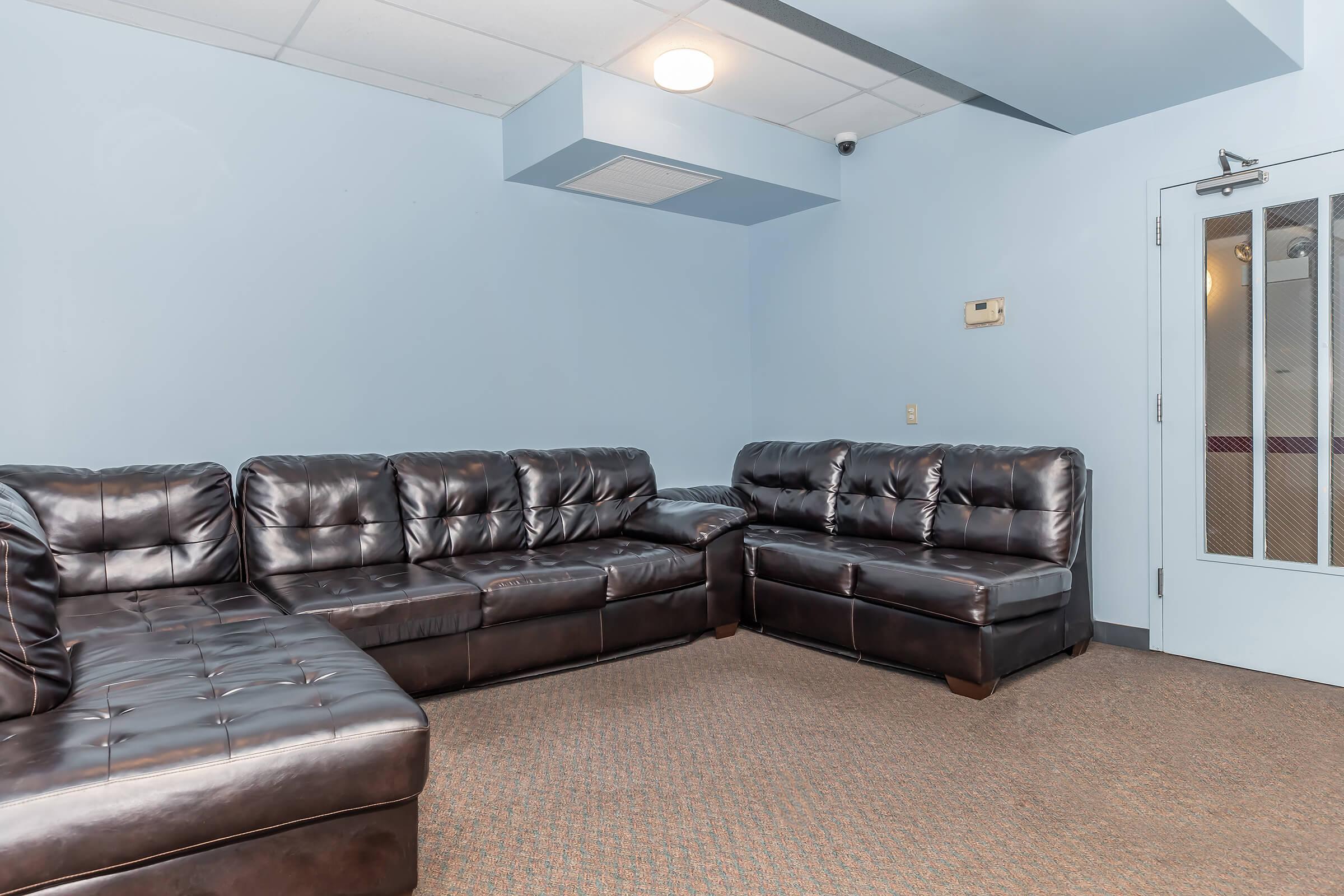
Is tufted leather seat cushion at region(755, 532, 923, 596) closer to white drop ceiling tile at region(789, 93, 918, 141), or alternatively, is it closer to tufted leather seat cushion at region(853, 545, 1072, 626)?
tufted leather seat cushion at region(853, 545, 1072, 626)

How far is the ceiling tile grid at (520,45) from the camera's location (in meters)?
3.39

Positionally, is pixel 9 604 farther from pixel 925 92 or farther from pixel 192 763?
pixel 925 92

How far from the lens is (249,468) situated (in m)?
3.48

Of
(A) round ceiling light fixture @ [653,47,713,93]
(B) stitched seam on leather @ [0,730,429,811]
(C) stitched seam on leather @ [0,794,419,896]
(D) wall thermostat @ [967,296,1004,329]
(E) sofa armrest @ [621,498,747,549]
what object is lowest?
(C) stitched seam on leather @ [0,794,419,896]

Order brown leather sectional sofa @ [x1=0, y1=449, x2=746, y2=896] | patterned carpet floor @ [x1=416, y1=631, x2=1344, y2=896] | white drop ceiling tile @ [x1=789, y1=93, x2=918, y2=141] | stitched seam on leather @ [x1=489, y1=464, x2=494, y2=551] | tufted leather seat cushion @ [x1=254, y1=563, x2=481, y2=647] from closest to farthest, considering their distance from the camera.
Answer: brown leather sectional sofa @ [x1=0, y1=449, x2=746, y2=896] < patterned carpet floor @ [x1=416, y1=631, x2=1344, y2=896] < tufted leather seat cushion @ [x1=254, y1=563, x2=481, y2=647] < stitched seam on leather @ [x1=489, y1=464, x2=494, y2=551] < white drop ceiling tile @ [x1=789, y1=93, x2=918, y2=141]

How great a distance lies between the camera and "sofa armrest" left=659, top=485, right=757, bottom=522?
4887mm

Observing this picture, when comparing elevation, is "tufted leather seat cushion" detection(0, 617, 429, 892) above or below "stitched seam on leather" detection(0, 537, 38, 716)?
below

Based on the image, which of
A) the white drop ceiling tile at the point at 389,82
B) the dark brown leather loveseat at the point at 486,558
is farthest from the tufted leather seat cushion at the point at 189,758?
the white drop ceiling tile at the point at 389,82

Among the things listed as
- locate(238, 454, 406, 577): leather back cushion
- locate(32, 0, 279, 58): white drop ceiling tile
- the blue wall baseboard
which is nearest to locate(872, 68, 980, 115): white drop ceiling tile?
the blue wall baseboard

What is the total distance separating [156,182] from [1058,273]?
4.32 meters

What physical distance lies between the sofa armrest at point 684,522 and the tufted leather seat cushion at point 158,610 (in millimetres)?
1837

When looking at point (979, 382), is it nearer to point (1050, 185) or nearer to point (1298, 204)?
point (1050, 185)

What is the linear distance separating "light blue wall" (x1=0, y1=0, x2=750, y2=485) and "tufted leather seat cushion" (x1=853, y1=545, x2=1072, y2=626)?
2.19 metres

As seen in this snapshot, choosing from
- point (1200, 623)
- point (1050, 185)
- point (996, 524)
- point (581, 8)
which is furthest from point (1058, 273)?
point (581, 8)
